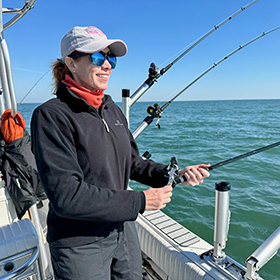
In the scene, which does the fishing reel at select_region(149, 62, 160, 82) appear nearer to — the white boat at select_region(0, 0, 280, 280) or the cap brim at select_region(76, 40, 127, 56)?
the white boat at select_region(0, 0, 280, 280)

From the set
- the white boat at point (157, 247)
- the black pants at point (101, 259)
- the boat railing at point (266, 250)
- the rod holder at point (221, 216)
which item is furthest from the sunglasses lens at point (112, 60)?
the boat railing at point (266, 250)

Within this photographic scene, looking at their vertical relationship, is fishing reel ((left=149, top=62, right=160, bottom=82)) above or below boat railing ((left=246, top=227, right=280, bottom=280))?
above

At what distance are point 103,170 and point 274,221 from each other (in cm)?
441

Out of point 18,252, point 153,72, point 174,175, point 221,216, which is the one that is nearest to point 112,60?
point 174,175

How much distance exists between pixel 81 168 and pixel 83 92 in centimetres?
33

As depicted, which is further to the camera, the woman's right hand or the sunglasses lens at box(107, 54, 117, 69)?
the sunglasses lens at box(107, 54, 117, 69)

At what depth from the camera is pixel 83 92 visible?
115 cm

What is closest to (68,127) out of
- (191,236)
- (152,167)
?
(152,167)

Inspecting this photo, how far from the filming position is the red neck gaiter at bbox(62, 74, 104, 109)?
1.14 m

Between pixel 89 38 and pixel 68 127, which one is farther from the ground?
pixel 89 38

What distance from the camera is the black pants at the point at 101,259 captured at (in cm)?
113

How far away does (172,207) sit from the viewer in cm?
536

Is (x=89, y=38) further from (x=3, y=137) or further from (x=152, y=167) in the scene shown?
(x=3, y=137)

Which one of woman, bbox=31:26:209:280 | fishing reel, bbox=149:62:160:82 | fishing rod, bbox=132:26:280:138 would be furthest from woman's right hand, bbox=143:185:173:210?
fishing reel, bbox=149:62:160:82
